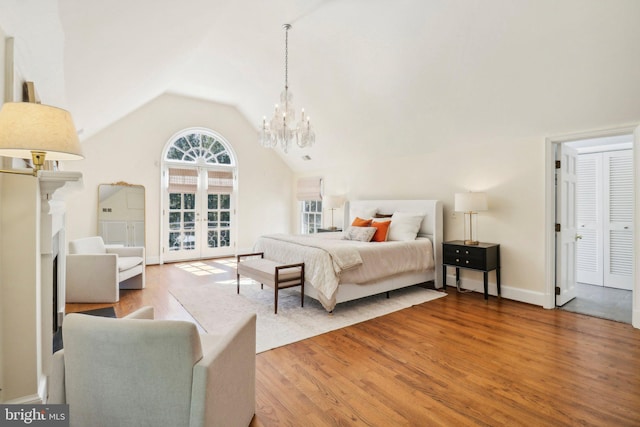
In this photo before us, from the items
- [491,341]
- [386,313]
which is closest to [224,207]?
[386,313]

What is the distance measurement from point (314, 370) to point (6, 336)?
182cm

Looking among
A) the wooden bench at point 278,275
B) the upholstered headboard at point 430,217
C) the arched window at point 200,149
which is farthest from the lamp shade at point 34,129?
the arched window at point 200,149

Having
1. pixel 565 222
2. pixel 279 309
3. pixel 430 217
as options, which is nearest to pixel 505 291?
pixel 565 222

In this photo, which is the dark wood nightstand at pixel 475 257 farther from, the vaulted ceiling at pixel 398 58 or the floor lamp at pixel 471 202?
the vaulted ceiling at pixel 398 58

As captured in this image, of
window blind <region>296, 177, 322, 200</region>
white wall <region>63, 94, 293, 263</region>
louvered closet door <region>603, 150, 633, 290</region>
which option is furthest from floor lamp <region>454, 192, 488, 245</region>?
white wall <region>63, 94, 293, 263</region>

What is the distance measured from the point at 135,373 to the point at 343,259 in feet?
8.25

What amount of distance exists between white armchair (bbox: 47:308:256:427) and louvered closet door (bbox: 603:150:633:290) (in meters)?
5.79

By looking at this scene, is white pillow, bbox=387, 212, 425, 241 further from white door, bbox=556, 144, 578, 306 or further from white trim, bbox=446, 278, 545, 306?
white door, bbox=556, 144, 578, 306

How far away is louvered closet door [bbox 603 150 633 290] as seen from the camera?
4.55 metres

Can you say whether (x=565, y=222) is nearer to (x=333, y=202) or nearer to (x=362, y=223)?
(x=362, y=223)

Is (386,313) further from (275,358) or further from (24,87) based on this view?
(24,87)

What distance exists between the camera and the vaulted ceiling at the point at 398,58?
255 cm

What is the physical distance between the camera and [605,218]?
477cm

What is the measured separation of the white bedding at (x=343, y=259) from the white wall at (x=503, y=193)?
0.81 m
